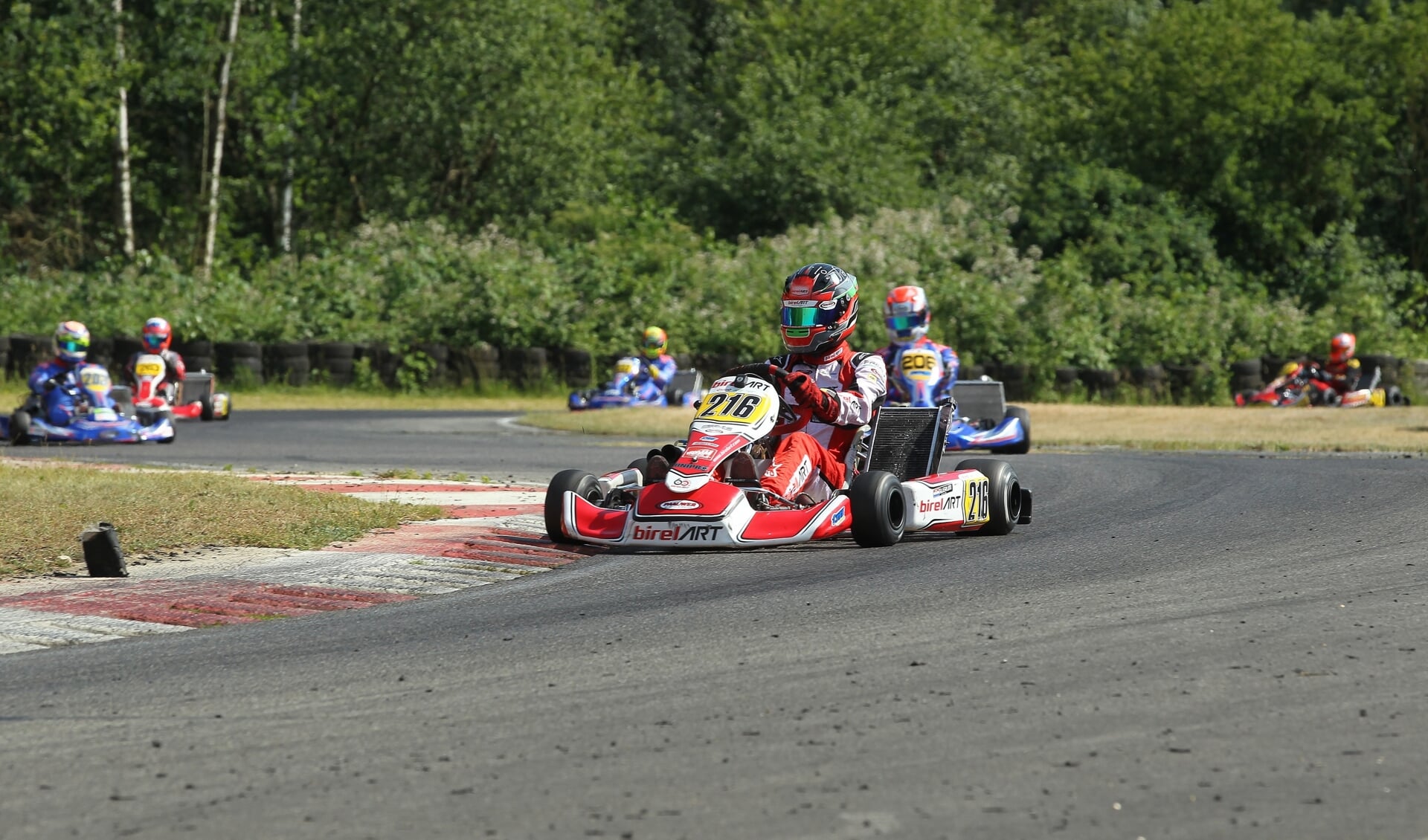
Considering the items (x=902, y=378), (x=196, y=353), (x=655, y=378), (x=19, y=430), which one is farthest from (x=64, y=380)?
(x=655, y=378)

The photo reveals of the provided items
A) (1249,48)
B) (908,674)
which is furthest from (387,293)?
(908,674)

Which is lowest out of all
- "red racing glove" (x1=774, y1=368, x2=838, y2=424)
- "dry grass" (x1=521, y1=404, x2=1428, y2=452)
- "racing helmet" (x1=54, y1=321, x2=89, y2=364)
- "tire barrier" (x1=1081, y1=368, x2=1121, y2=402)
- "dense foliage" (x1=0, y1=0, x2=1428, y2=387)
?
"dry grass" (x1=521, y1=404, x2=1428, y2=452)

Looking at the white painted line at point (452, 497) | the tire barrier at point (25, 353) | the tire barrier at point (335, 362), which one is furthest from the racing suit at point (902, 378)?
the tire barrier at point (25, 353)

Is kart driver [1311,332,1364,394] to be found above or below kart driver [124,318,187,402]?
below

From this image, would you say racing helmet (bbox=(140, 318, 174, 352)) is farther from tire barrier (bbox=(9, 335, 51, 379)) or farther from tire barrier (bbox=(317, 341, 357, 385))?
tire barrier (bbox=(317, 341, 357, 385))

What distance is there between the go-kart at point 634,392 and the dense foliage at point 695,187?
11.7 feet

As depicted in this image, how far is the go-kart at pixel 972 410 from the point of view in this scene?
16.2m

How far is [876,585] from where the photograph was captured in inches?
280

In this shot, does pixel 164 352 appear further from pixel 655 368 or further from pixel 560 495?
pixel 560 495

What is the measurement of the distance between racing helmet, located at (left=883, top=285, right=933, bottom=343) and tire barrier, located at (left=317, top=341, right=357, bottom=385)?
45.2ft

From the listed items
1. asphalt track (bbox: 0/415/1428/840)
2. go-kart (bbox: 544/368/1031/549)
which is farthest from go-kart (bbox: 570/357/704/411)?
asphalt track (bbox: 0/415/1428/840)

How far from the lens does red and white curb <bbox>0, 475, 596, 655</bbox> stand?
21.0ft

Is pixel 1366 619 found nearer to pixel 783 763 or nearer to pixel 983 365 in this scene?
pixel 783 763

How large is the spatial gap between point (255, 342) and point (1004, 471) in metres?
20.6
